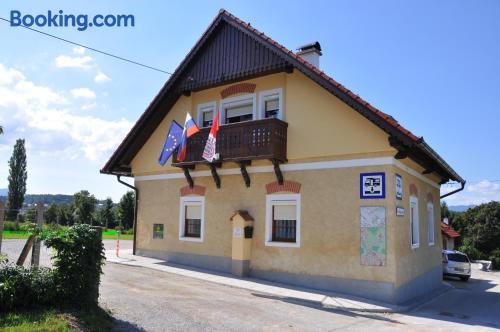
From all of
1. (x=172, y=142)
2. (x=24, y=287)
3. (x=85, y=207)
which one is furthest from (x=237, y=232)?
(x=85, y=207)

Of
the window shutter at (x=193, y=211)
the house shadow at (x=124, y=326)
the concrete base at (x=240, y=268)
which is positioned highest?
the window shutter at (x=193, y=211)

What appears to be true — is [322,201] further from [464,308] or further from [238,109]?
[464,308]

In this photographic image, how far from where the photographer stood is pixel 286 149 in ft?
42.3

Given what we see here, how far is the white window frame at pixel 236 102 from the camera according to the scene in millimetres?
14002

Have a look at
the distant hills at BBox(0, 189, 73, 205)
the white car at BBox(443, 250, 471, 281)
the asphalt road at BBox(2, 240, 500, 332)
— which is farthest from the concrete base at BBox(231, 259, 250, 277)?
the white car at BBox(443, 250, 471, 281)

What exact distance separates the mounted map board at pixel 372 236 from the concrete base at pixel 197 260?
4.68m

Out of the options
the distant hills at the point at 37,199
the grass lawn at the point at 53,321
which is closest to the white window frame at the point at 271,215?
the distant hills at the point at 37,199

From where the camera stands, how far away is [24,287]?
6.51 m

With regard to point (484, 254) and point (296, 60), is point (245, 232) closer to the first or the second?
point (296, 60)

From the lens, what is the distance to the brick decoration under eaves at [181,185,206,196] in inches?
594

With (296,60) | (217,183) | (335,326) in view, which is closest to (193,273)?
(217,183)

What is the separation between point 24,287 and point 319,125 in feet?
28.3

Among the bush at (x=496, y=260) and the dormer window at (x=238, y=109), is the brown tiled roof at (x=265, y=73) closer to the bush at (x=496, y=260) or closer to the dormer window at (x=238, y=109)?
the dormer window at (x=238, y=109)

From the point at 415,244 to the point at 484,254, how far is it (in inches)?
1038
